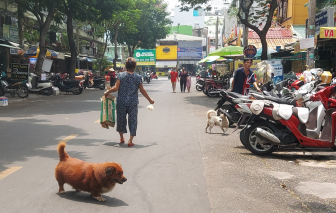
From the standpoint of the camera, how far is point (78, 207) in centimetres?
425

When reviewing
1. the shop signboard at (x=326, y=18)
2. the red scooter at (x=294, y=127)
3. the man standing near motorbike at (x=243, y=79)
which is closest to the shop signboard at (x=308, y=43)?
the shop signboard at (x=326, y=18)

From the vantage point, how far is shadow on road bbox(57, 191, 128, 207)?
4.40 m

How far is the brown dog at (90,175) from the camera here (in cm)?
425

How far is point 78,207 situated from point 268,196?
2.18 metres

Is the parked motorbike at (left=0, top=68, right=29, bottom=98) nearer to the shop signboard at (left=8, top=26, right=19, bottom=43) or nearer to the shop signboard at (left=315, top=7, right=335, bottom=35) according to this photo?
the shop signboard at (left=8, top=26, right=19, bottom=43)

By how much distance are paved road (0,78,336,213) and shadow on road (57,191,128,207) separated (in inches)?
0.4

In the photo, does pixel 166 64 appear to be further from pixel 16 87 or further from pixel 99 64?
Answer: pixel 16 87

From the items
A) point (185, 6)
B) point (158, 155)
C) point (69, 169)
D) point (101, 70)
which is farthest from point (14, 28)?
point (69, 169)

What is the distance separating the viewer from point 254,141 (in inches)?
288

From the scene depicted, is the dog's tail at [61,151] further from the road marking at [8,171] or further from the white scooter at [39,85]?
the white scooter at [39,85]

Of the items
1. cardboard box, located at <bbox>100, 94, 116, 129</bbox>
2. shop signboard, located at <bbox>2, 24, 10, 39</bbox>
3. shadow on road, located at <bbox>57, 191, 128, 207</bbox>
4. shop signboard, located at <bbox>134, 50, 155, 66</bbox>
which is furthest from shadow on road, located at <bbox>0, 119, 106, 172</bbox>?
shop signboard, located at <bbox>134, 50, 155, 66</bbox>

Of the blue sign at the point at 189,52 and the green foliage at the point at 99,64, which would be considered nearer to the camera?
the green foliage at the point at 99,64

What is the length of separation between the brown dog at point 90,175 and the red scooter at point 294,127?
3448 mm

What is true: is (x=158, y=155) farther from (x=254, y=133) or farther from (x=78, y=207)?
(x=78, y=207)
